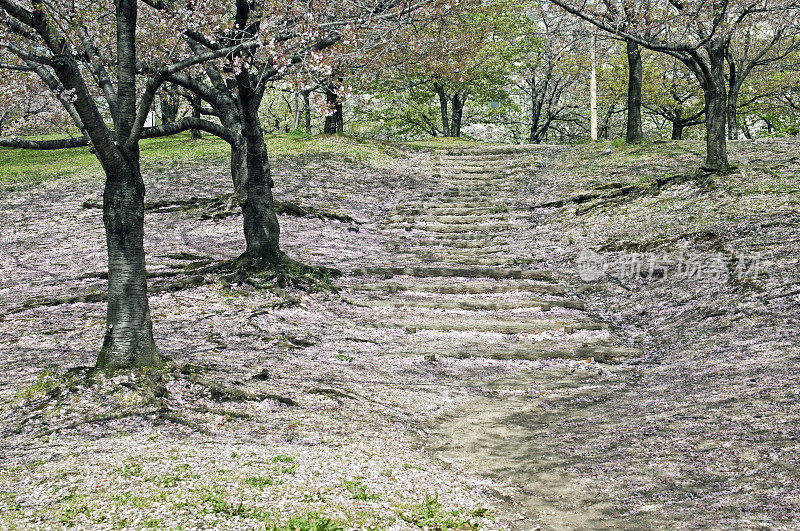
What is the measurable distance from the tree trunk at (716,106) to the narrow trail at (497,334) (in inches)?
255

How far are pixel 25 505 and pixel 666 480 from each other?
6017mm

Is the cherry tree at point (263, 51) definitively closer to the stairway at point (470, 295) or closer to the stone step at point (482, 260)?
the stairway at point (470, 295)

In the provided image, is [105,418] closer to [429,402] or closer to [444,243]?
[429,402]


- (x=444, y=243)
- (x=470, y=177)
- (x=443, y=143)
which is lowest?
(x=444, y=243)

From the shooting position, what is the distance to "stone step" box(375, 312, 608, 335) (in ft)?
38.6

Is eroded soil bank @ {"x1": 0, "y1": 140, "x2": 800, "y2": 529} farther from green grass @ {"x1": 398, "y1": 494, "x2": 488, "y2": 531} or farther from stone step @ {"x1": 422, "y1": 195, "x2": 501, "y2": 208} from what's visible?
stone step @ {"x1": 422, "y1": 195, "x2": 501, "y2": 208}

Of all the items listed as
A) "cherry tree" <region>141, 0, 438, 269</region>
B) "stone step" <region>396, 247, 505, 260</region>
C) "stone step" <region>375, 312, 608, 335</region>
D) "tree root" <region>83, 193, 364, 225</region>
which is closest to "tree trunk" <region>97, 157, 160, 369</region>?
"cherry tree" <region>141, 0, 438, 269</region>

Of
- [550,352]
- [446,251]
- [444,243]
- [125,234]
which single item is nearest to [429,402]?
[550,352]

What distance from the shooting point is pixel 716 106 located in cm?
1719

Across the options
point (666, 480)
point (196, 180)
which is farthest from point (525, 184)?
point (666, 480)

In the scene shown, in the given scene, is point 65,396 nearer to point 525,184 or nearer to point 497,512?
point 497,512

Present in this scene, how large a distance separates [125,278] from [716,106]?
17281 millimetres

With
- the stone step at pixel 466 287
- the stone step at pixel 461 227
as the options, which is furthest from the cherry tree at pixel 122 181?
the stone step at pixel 461 227

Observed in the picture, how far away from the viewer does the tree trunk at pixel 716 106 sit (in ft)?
54.9
